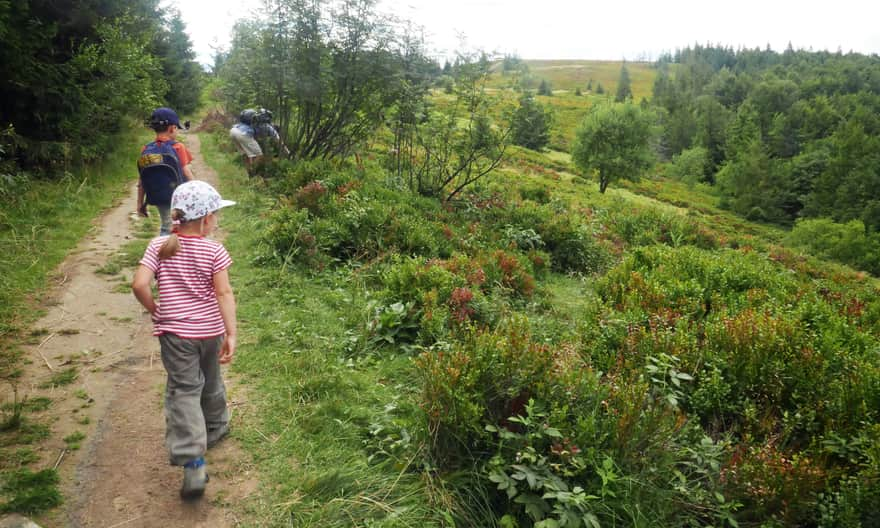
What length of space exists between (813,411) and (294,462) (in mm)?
4062

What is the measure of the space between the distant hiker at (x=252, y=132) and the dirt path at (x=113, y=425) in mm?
6979

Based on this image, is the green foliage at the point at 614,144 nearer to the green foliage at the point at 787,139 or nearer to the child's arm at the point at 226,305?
the green foliage at the point at 787,139

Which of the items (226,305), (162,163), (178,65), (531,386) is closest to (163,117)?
(162,163)

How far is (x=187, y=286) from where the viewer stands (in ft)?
10.5

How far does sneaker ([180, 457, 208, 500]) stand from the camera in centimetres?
320

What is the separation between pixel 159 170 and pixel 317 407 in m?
3.37

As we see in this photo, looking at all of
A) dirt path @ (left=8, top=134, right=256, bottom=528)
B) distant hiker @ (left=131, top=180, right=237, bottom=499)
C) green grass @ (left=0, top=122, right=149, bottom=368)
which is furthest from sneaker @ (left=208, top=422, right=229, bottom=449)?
green grass @ (left=0, top=122, right=149, bottom=368)

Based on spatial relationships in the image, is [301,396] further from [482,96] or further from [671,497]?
[482,96]

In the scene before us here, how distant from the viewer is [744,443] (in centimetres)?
383

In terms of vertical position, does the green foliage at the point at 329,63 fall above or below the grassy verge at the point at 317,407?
above

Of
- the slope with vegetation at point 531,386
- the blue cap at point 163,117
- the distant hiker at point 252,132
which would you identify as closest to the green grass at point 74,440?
the slope with vegetation at point 531,386

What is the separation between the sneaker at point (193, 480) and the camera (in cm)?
320

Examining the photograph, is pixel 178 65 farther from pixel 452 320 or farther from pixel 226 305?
pixel 226 305

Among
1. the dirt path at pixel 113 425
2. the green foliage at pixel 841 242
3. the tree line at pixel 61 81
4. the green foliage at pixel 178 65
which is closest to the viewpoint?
the dirt path at pixel 113 425
